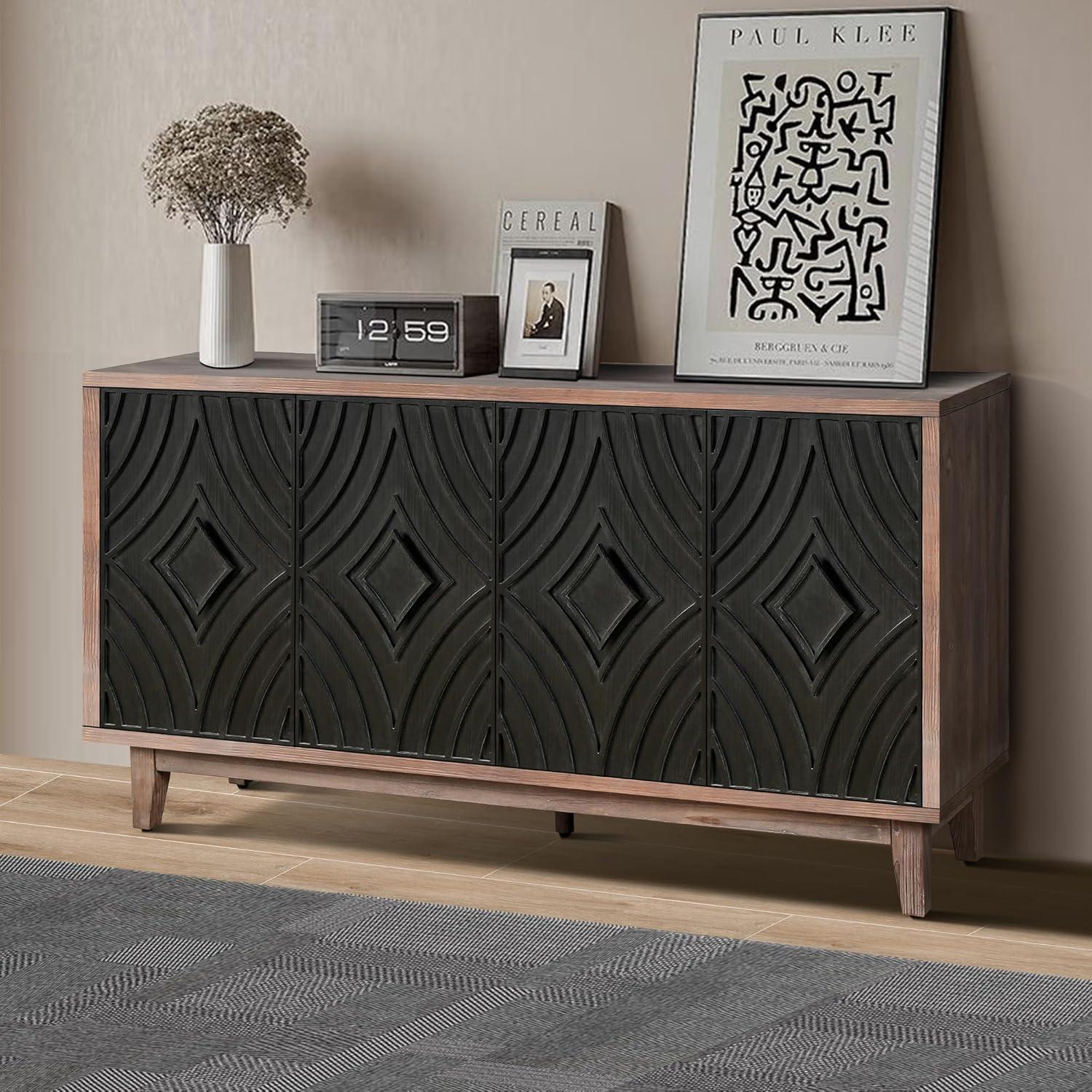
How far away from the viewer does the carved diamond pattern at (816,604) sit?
3.09 m

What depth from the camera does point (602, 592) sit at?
324cm

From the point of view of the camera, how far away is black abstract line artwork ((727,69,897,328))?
330 cm

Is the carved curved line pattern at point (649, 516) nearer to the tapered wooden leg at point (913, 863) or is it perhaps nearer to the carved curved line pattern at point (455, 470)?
the carved curved line pattern at point (455, 470)

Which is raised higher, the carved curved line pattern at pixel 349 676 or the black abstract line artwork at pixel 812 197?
the black abstract line artwork at pixel 812 197

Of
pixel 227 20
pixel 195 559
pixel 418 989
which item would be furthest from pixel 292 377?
pixel 418 989


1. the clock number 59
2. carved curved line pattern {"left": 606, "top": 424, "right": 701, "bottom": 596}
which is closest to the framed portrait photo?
the clock number 59

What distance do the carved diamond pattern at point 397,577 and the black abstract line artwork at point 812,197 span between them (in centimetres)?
69

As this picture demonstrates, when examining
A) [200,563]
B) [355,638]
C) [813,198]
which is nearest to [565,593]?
[355,638]

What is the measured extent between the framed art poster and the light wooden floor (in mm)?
889

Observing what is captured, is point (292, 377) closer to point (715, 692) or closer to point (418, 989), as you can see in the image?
point (715, 692)

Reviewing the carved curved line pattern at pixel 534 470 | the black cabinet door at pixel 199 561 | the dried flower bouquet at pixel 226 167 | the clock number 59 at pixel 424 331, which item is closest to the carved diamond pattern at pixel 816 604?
the carved curved line pattern at pixel 534 470

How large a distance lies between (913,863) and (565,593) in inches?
28.8

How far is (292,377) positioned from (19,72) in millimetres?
1152

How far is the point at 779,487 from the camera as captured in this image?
3105 millimetres
